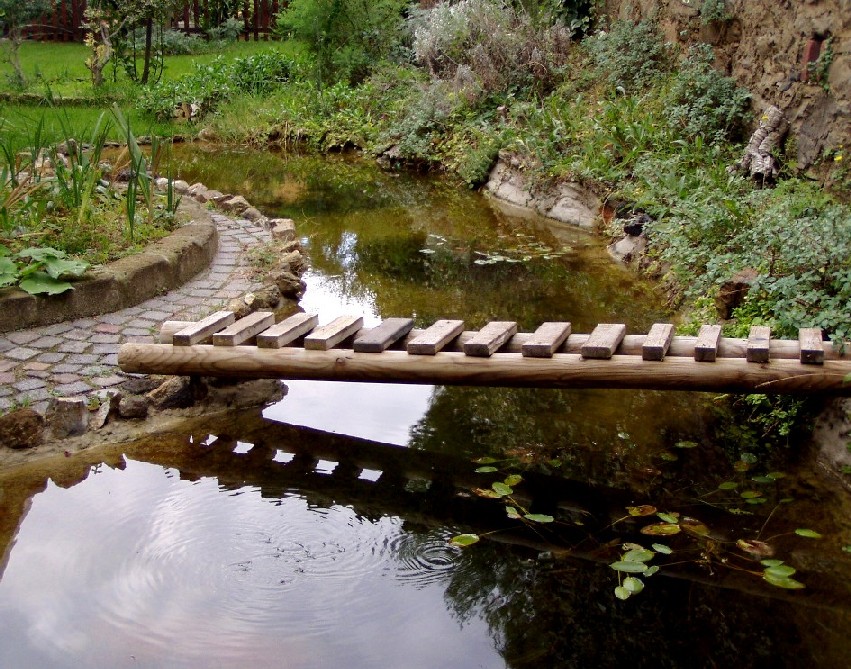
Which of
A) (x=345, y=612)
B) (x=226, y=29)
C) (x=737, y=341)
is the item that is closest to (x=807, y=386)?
(x=737, y=341)

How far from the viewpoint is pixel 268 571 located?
3291 mm

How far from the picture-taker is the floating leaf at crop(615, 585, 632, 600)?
313cm

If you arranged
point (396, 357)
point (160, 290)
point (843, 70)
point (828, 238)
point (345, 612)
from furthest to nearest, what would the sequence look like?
point (843, 70)
point (160, 290)
point (828, 238)
point (396, 357)
point (345, 612)

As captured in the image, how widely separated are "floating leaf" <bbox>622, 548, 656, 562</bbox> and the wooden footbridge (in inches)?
32.5

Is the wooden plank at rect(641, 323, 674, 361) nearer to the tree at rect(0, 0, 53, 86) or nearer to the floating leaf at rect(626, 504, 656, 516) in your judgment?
the floating leaf at rect(626, 504, 656, 516)

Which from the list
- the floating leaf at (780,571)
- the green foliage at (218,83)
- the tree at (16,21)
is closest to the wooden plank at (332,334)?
the floating leaf at (780,571)

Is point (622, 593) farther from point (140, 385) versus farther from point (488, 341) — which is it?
point (140, 385)

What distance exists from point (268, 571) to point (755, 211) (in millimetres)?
4329

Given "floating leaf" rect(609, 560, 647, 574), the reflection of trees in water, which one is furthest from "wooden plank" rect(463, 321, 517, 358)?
"floating leaf" rect(609, 560, 647, 574)

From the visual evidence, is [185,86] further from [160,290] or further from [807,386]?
[807,386]

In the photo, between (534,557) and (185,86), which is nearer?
(534,557)

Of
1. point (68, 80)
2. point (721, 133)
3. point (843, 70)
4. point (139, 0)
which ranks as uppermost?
point (843, 70)

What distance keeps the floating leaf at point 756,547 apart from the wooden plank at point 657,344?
33.8 inches

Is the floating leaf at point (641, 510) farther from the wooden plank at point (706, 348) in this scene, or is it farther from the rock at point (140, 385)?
A: the rock at point (140, 385)
